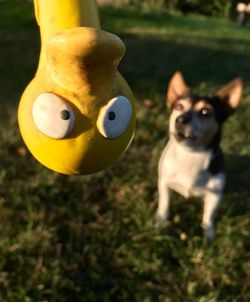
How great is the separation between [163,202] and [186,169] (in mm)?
283

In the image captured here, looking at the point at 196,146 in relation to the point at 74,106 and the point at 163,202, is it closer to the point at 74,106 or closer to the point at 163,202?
the point at 163,202

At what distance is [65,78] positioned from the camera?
754 millimetres

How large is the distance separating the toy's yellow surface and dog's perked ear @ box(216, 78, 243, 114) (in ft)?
5.49

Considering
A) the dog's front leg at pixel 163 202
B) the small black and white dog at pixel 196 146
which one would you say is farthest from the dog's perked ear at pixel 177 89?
the dog's front leg at pixel 163 202

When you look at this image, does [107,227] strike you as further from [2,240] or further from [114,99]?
[114,99]

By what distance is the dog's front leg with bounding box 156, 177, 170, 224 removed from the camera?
2.78 m

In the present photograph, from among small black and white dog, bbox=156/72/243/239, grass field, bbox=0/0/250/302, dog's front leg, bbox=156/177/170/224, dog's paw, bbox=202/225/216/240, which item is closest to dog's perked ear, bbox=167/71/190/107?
small black and white dog, bbox=156/72/243/239

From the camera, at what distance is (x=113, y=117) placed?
2.55 ft

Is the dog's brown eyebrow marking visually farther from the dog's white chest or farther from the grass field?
the grass field

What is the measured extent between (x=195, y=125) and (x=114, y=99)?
1.59 metres

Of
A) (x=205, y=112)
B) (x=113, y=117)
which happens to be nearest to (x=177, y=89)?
(x=205, y=112)

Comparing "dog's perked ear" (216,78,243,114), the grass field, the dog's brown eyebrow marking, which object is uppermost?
"dog's perked ear" (216,78,243,114)

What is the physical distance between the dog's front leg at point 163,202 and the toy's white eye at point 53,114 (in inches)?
79.1

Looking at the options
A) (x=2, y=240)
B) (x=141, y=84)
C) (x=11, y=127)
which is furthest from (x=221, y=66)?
(x=2, y=240)
